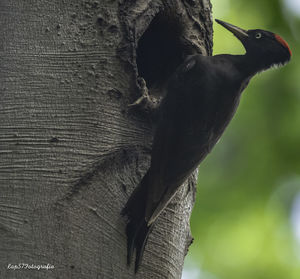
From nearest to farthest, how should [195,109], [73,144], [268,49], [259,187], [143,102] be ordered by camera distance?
1. [73,144]
2. [143,102]
3. [195,109]
4. [268,49]
5. [259,187]

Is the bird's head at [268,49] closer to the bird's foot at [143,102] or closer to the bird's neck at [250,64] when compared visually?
the bird's neck at [250,64]

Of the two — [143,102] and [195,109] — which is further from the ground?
[195,109]

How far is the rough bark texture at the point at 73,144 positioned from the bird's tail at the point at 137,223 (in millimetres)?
37

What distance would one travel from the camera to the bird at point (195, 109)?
11.1 ft

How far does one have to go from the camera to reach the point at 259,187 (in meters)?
5.73

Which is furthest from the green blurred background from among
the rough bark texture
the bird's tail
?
the bird's tail

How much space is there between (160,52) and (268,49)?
0.81 metres

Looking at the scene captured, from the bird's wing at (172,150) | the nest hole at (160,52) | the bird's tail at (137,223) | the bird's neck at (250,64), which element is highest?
the nest hole at (160,52)

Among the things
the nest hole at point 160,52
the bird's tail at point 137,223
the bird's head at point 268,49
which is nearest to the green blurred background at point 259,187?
the bird's head at point 268,49

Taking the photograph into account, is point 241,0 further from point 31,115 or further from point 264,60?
point 31,115

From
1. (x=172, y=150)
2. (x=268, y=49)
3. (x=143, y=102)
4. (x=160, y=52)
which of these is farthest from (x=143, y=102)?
(x=268, y=49)

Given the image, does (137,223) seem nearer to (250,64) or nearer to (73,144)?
(73,144)

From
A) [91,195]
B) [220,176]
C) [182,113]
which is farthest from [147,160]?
[220,176]

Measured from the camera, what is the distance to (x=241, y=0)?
598 centimetres
